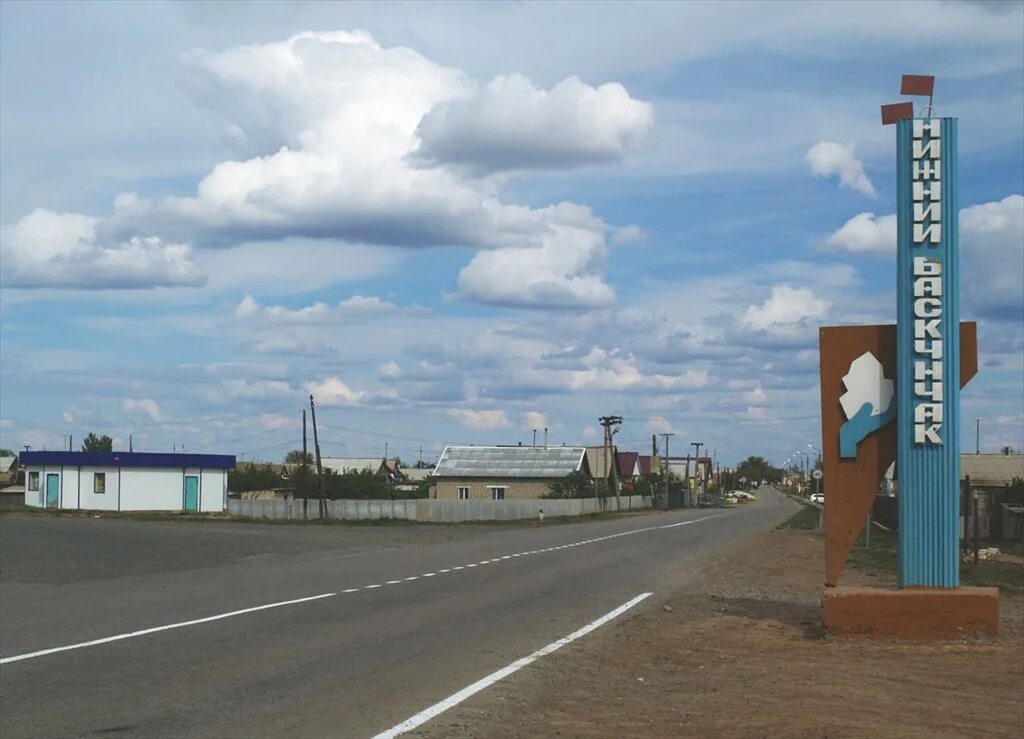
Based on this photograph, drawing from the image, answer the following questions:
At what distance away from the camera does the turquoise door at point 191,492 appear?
68250 mm

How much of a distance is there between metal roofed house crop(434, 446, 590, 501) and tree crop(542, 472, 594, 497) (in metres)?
0.87

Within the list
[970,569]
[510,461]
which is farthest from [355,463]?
[970,569]

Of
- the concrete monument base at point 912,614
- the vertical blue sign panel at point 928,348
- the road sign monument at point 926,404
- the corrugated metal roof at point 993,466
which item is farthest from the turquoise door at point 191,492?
the vertical blue sign panel at point 928,348

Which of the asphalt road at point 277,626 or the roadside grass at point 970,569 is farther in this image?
the roadside grass at point 970,569

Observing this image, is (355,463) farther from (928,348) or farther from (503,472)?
(928,348)

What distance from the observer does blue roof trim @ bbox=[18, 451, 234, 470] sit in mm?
67625

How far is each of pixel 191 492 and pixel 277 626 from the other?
185 feet

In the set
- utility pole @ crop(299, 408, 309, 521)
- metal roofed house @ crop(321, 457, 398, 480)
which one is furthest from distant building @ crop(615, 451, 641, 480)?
utility pole @ crop(299, 408, 309, 521)

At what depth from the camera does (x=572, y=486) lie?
86.5 metres


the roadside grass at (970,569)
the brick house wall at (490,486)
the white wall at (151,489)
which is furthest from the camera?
the brick house wall at (490,486)

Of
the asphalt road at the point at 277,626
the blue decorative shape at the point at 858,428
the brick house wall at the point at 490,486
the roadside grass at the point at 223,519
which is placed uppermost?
the blue decorative shape at the point at 858,428

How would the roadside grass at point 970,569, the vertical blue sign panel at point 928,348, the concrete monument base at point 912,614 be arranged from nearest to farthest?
the concrete monument base at point 912,614 → the vertical blue sign panel at point 928,348 → the roadside grass at point 970,569

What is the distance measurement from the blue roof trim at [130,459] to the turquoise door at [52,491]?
0.84 metres

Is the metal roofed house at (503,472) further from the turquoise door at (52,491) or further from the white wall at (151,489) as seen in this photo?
the turquoise door at (52,491)
